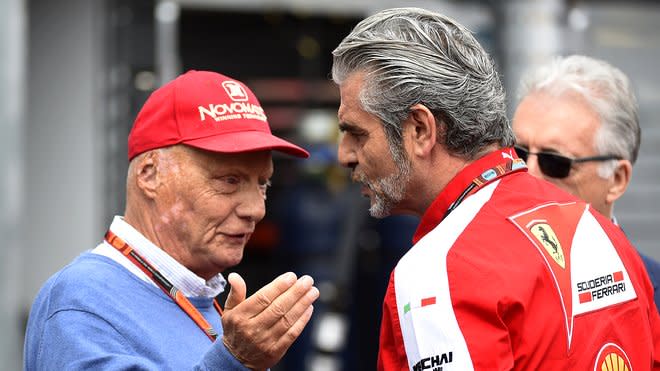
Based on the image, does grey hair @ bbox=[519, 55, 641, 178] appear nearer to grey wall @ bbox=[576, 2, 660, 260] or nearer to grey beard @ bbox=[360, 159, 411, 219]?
grey beard @ bbox=[360, 159, 411, 219]

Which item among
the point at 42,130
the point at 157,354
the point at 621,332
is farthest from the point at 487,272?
the point at 42,130

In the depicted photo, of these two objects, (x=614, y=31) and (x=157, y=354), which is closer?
(x=157, y=354)

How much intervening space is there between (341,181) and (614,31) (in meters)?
3.32

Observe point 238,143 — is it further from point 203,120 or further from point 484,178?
point 484,178

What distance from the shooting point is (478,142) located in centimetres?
258

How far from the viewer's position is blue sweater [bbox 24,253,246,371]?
7.97ft

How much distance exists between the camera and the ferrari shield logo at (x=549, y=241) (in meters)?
2.37

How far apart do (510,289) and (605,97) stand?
1.46m

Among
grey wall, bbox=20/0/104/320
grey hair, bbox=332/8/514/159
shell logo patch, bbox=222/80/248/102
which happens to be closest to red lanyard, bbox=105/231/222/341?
shell logo patch, bbox=222/80/248/102

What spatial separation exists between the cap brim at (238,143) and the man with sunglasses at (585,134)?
1.05 m

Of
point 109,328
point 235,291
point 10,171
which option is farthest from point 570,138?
point 10,171

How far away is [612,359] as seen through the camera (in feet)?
7.79

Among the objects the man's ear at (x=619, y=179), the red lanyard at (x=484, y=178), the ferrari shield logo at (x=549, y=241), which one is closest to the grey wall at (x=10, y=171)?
the man's ear at (x=619, y=179)

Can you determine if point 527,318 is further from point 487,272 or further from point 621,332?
point 621,332
